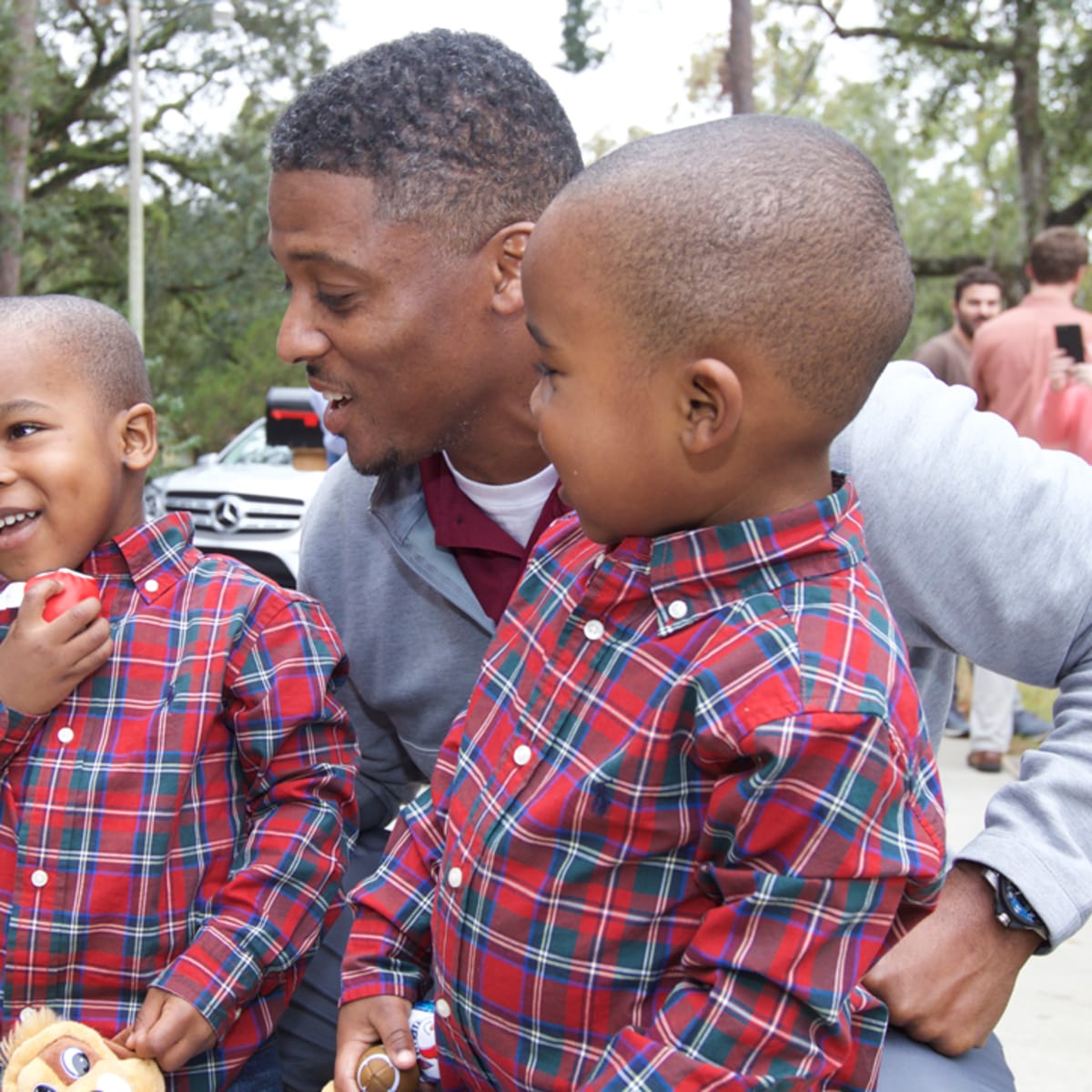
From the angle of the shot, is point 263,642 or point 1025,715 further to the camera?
point 1025,715

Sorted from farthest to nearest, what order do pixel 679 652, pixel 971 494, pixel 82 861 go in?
1. pixel 82 861
2. pixel 971 494
3. pixel 679 652

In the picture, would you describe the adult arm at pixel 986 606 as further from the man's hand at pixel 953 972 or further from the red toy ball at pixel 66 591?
the red toy ball at pixel 66 591

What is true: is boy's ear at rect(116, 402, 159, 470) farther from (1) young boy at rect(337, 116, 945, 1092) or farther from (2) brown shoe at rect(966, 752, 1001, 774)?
(2) brown shoe at rect(966, 752, 1001, 774)

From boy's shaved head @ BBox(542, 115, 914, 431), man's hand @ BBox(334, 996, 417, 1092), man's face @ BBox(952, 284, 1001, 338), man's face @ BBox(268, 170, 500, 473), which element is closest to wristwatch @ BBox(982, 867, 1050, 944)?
boy's shaved head @ BBox(542, 115, 914, 431)

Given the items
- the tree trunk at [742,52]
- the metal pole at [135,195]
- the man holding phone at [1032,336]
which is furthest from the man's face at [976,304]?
the metal pole at [135,195]

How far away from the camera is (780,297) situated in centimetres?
134

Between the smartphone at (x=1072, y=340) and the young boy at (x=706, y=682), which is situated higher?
the young boy at (x=706, y=682)

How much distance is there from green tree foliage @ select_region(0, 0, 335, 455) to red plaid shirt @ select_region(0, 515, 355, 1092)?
735 inches

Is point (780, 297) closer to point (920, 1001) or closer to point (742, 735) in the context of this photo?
point (742, 735)

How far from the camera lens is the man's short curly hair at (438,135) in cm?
211

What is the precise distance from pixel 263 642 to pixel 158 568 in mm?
222

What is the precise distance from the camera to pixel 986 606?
1809 millimetres

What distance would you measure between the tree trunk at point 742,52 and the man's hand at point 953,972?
10659 mm

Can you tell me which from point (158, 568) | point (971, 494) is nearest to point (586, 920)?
point (971, 494)
